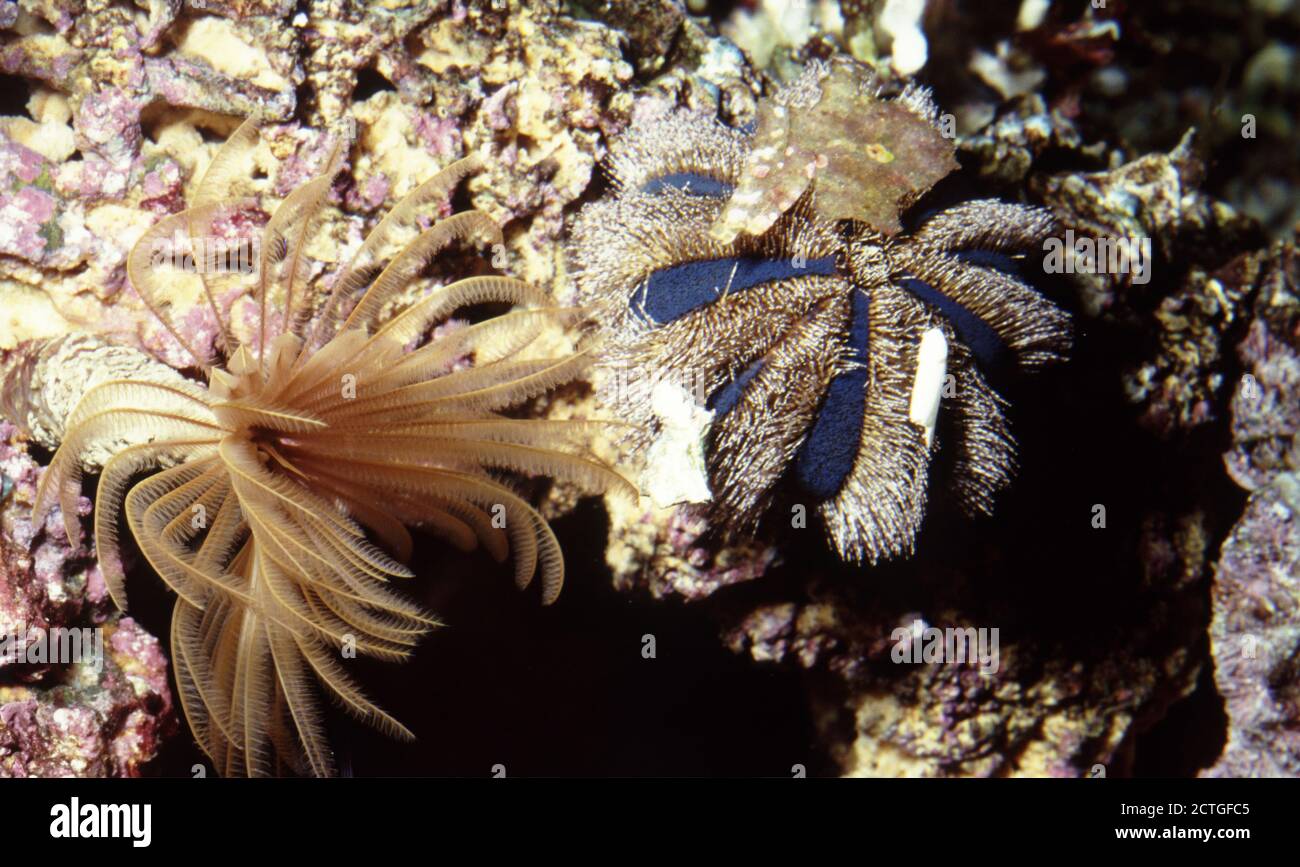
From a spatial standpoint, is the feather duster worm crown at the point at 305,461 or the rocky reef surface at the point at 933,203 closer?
the feather duster worm crown at the point at 305,461

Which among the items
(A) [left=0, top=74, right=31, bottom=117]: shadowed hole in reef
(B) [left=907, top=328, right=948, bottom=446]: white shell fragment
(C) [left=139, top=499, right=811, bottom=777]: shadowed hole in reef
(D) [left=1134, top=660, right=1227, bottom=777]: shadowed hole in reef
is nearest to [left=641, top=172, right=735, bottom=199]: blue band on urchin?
(B) [left=907, top=328, right=948, bottom=446]: white shell fragment

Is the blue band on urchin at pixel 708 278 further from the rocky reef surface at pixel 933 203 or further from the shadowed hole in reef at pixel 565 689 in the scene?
the shadowed hole in reef at pixel 565 689

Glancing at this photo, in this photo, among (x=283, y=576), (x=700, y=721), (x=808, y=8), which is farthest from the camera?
(x=808, y=8)

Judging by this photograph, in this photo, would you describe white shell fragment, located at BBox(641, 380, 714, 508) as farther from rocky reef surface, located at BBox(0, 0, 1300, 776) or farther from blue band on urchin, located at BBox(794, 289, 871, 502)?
rocky reef surface, located at BBox(0, 0, 1300, 776)

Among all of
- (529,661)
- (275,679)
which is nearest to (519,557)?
(275,679)

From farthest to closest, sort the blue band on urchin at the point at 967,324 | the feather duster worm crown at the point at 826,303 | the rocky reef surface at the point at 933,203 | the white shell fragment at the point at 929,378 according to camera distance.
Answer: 1. the rocky reef surface at the point at 933,203
2. the blue band on urchin at the point at 967,324
3. the feather duster worm crown at the point at 826,303
4. the white shell fragment at the point at 929,378

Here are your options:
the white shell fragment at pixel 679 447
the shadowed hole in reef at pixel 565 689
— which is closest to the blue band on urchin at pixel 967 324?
the white shell fragment at pixel 679 447
